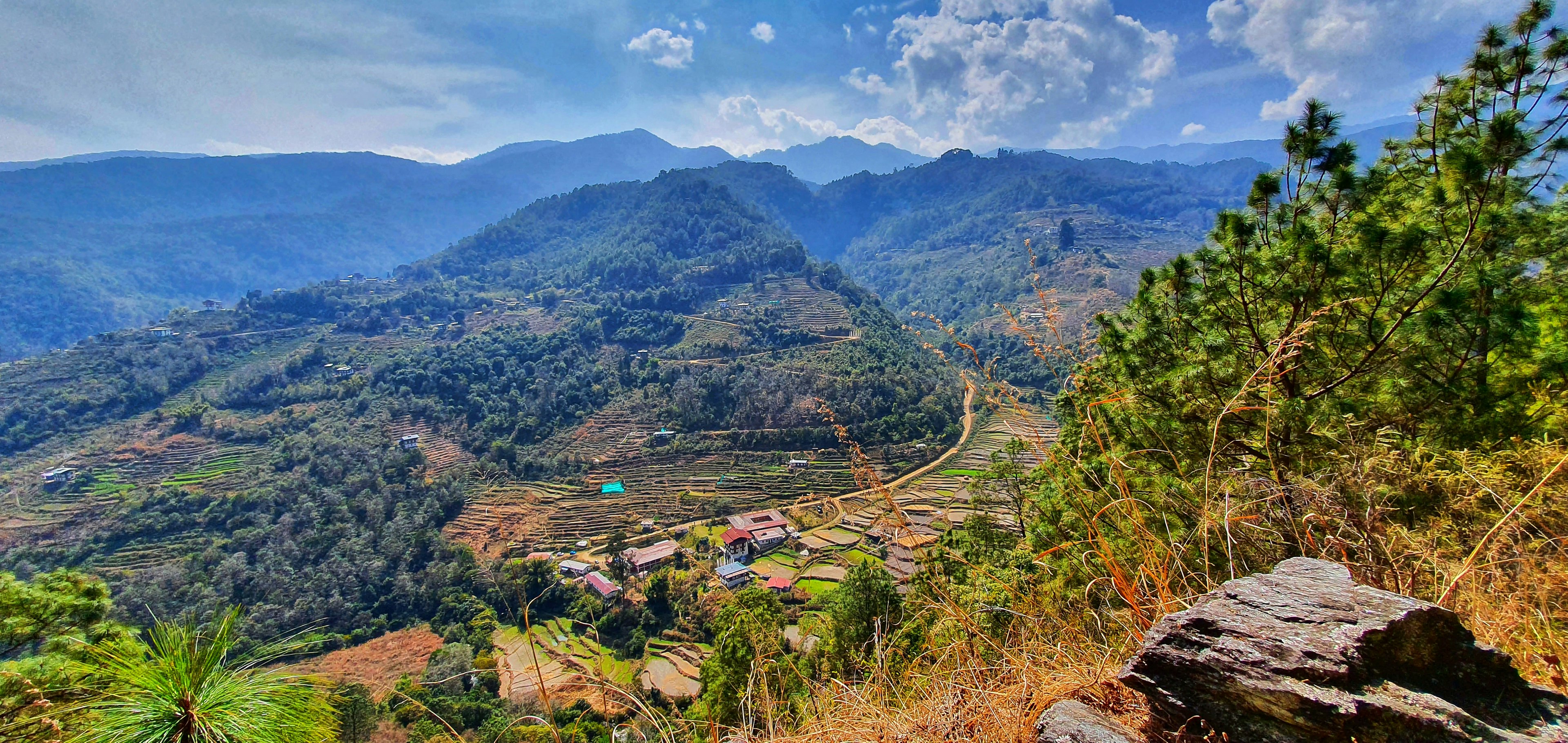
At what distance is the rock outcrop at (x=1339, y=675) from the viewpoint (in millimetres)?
1332

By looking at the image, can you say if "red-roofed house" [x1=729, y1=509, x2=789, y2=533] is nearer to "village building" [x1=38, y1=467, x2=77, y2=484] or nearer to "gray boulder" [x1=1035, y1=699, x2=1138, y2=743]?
"gray boulder" [x1=1035, y1=699, x2=1138, y2=743]

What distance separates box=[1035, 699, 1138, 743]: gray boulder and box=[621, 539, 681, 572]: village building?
26664 millimetres

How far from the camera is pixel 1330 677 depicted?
1.42 metres

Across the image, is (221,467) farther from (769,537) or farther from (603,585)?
(769,537)

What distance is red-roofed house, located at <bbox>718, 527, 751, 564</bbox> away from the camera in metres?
26.9

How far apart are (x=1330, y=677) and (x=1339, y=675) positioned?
2cm

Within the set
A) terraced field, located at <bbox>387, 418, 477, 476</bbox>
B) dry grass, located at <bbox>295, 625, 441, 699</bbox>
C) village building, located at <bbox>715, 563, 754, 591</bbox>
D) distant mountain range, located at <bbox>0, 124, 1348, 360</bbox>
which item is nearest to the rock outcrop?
village building, located at <bbox>715, 563, 754, 591</bbox>

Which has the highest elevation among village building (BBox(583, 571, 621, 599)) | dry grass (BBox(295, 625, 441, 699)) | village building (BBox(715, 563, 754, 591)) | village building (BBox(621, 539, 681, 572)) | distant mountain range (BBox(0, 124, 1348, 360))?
distant mountain range (BBox(0, 124, 1348, 360))

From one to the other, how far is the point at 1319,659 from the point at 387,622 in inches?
1307

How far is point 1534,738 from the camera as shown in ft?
4.24

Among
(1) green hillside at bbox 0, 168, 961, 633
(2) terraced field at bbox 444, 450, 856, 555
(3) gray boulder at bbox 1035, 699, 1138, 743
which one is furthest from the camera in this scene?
(2) terraced field at bbox 444, 450, 856, 555

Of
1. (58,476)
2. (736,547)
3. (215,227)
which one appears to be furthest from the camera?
(215,227)

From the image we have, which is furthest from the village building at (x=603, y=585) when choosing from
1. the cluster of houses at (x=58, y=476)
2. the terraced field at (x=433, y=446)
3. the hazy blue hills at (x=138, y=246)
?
the hazy blue hills at (x=138, y=246)

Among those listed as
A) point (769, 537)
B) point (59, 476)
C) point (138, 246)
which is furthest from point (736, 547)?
point (138, 246)
